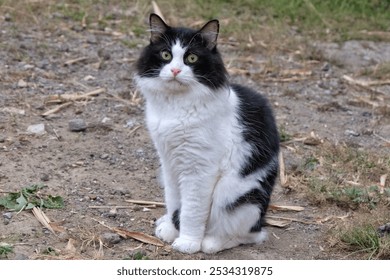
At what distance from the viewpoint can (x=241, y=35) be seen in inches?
291

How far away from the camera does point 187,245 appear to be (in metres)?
3.79

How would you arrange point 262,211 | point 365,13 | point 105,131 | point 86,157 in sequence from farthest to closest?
1. point 365,13
2. point 105,131
3. point 86,157
4. point 262,211

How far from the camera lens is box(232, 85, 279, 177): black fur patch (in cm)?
379

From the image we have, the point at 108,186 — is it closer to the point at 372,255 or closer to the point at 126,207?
the point at 126,207

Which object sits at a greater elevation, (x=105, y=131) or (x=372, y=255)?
(x=372, y=255)

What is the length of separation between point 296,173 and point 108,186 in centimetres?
133

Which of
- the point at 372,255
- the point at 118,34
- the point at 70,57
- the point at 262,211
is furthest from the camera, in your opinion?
the point at 118,34

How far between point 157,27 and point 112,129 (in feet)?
5.76

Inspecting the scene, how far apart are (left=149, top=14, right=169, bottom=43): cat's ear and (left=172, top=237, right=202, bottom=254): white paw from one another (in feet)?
3.58

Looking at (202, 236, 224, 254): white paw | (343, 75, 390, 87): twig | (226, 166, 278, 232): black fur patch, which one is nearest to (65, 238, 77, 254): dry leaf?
(202, 236, 224, 254): white paw

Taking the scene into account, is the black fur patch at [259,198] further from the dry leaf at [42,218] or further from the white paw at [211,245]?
the dry leaf at [42,218]

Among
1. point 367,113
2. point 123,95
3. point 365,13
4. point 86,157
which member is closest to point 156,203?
point 86,157

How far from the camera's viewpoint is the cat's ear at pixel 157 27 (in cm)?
370

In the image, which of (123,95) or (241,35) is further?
(241,35)
